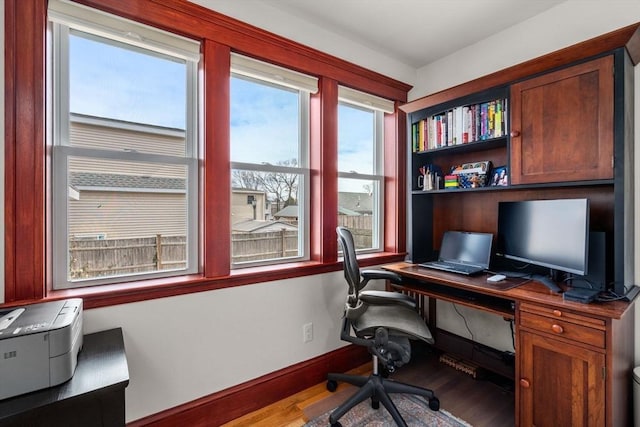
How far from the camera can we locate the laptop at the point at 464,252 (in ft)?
6.82

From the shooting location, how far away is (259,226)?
2049 mm

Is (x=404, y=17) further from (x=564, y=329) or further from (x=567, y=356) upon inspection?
(x=567, y=356)

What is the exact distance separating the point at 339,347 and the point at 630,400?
1.61 m

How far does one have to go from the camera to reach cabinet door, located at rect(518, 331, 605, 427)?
1296 millimetres

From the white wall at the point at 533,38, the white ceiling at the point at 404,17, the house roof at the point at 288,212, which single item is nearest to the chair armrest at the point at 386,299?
the house roof at the point at 288,212

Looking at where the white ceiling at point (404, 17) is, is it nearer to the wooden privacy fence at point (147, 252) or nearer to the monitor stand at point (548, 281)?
the wooden privacy fence at point (147, 252)

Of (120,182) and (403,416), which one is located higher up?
(120,182)

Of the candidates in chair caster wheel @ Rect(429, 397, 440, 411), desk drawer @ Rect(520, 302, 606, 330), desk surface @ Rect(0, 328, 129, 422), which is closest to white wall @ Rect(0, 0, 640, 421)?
desk surface @ Rect(0, 328, 129, 422)

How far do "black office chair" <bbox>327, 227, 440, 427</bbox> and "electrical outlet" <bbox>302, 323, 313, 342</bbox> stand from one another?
0.38m

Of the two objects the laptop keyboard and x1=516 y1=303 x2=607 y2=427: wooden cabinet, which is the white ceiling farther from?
x1=516 y1=303 x2=607 y2=427: wooden cabinet

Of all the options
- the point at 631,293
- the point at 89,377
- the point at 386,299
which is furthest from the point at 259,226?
the point at 631,293

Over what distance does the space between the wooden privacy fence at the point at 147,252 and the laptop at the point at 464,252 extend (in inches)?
45.4

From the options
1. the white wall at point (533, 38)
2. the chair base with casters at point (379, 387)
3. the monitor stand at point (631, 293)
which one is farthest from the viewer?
the white wall at point (533, 38)

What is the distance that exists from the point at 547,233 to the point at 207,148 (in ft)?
6.57
